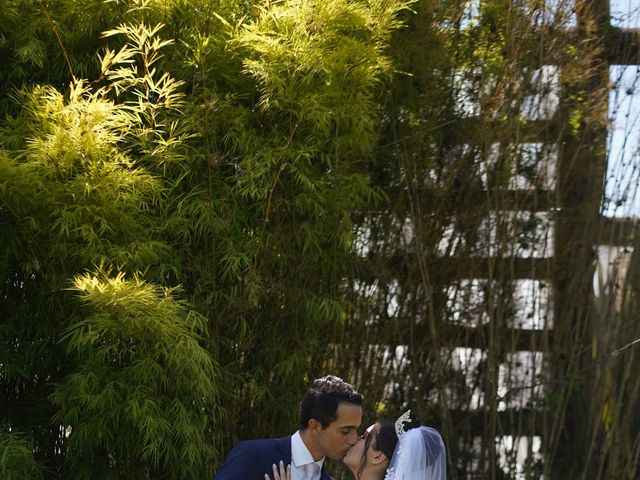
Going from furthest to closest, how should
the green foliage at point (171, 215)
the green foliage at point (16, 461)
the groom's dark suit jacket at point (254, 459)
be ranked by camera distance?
the green foliage at point (171, 215) < the green foliage at point (16, 461) < the groom's dark suit jacket at point (254, 459)

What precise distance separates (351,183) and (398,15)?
38.0 inches

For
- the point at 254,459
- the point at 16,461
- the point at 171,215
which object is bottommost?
the point at 16,461

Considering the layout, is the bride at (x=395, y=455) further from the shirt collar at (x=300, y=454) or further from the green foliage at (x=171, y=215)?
the green foliage at (x=171, y=215)

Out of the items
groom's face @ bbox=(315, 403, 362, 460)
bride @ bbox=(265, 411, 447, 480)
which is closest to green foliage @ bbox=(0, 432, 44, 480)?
bride @ bbox=(265, 411, 447, 480)

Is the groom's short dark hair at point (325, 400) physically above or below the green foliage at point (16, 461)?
above

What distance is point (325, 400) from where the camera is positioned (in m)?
2.89

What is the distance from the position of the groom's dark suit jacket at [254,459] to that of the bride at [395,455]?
34mm

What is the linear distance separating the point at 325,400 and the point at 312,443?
0.15 meters

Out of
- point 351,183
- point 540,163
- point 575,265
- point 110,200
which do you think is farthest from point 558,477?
point 110,200

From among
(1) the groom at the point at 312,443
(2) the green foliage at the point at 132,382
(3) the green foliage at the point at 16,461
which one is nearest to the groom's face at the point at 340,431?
(1) the groom at the point at 312,443

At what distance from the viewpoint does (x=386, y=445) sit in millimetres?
2992

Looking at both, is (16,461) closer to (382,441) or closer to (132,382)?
(132,382)

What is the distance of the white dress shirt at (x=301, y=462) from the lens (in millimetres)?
2959

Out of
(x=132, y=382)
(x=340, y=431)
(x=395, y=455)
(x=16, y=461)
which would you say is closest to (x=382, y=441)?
(x=395, y=455)
